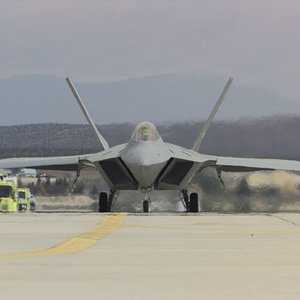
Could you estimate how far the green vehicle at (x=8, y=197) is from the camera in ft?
101

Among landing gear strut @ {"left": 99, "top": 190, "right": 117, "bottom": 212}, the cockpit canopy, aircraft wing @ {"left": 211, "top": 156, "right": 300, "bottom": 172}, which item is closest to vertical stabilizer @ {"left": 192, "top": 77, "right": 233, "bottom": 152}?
aircraft wing @ {"left": 211, "top": 156, "right": 300, "bottom": 172}

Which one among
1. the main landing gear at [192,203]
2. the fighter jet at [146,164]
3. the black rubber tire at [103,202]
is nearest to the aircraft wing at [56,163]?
the fighter jet at [146,164]

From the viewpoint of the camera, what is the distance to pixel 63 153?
35.6 meters

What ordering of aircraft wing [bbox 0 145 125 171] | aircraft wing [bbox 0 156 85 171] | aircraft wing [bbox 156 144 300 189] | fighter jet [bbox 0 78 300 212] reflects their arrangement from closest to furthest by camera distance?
fighter jet [bbox 0 78 300 212] → aircraft wing [bbox 156 144 300 189] → aircraft wing [bbox 0 145 125 171] → aircraft wing [bbox 0 156 85 171]

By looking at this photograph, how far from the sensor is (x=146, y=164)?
74.6 feet

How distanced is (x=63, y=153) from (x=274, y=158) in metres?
8.82
